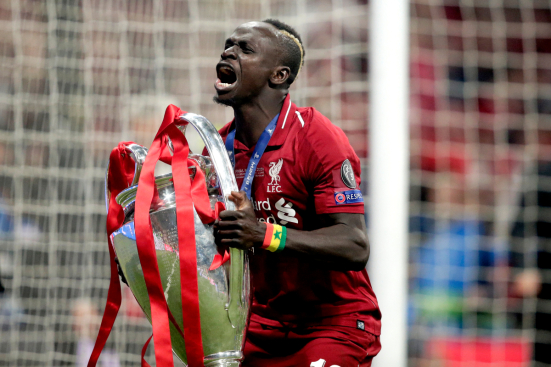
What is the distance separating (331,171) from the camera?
1.97 m

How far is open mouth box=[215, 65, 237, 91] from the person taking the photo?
2127 mm

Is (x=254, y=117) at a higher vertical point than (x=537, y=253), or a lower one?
higher

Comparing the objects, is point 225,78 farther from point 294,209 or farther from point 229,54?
point 294,209

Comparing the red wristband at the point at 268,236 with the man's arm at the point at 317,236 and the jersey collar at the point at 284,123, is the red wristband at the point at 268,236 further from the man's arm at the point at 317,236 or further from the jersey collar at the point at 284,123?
the jersey collar at the point at 284,123

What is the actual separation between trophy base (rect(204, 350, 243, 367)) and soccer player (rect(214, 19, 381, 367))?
0.29m

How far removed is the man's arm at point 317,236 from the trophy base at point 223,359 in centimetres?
30

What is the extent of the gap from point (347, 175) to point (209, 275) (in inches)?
21.1

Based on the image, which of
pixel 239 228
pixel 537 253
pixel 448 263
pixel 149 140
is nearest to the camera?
pixel 239 228

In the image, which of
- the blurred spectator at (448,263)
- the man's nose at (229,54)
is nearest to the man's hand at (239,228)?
the man's nose at (229,54)

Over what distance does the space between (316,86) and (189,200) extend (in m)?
2.13

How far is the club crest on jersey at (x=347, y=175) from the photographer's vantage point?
6.41 feet

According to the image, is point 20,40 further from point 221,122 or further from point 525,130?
point 525,130

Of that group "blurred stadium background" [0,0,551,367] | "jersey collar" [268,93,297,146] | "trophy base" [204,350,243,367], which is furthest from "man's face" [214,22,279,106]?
"blurred stadium background" [0,0,551,367]

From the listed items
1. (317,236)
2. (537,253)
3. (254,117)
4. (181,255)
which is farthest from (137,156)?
(537,253)
